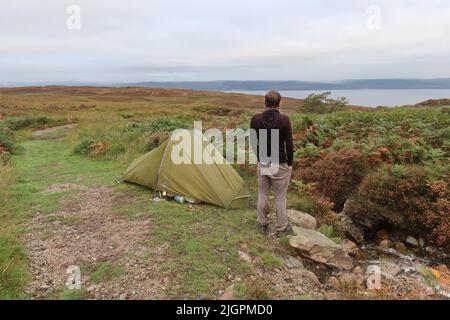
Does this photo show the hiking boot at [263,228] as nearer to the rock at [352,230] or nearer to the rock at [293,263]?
the rock at [293,263]

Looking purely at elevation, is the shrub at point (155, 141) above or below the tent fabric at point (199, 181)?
above

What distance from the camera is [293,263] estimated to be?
246 inches

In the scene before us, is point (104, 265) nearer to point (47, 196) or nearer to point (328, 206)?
point (47, 196)

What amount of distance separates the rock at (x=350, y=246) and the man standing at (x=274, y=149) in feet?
5.79

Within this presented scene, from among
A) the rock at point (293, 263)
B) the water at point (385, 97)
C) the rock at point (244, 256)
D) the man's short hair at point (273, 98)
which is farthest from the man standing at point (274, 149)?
the water at point (385, 97)

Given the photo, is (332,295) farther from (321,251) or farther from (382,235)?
(382,235)

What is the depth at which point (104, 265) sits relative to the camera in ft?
18.7

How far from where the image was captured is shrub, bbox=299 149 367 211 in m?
10.0

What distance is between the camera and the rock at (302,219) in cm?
787

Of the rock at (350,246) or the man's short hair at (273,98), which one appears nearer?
the man's short hair at (273,98)

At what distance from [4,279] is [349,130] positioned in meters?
12.6

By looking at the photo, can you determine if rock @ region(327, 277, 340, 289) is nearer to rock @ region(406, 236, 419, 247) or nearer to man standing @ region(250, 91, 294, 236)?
man standing @ region(250, 91, 294, 236)

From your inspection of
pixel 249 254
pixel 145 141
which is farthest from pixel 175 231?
pixel 145 141

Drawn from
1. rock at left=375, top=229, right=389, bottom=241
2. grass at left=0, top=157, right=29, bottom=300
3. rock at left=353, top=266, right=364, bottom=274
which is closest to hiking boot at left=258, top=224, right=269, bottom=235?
rock at left=353, top=266, right=364, bottom=274
